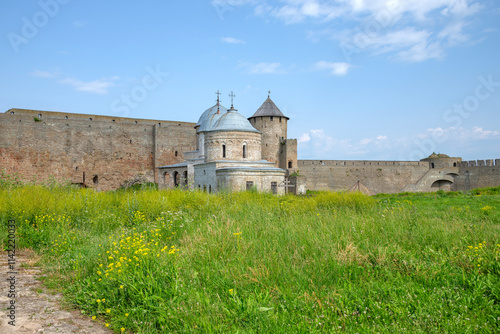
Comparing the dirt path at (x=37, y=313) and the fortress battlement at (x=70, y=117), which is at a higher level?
the fortress battlement at (x=70, y=117)

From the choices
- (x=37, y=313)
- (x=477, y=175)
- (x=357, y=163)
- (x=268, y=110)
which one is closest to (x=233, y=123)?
(x=268, y=110)

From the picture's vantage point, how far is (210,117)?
2806 centimetres

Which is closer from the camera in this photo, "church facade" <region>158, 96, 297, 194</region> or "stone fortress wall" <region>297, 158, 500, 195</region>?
"church facade" <region>158, 96, 297, 194</region>

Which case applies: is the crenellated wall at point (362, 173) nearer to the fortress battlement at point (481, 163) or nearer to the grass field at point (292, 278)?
the fortress battlement at point (481, 163)

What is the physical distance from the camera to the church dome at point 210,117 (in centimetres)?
2742

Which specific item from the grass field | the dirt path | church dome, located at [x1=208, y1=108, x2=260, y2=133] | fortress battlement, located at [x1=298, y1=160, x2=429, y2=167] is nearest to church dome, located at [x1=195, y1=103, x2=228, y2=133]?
church dome, located at [x1=208, y1=108, x2=260, y2=133]

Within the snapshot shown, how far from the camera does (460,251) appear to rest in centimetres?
495

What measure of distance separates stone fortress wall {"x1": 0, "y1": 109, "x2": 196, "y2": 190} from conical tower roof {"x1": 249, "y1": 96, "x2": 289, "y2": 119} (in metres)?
7.46

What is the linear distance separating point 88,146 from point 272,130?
15545 mm

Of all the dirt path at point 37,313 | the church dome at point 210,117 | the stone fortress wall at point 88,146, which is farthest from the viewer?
the stone fortress wall at point 88,146

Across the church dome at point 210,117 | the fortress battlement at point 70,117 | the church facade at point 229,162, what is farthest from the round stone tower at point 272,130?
the fortress battlement at point 70,117

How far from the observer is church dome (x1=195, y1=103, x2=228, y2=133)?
90.0 ft

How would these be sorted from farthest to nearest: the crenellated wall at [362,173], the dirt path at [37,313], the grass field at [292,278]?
the crenellated wall at [362,173], the dirt path at [37,313], the grass field at [292,278]

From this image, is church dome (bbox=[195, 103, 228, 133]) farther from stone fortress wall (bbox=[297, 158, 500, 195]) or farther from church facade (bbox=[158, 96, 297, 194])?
stone fortress wall (bbox=[297, 158, 500, 195])
